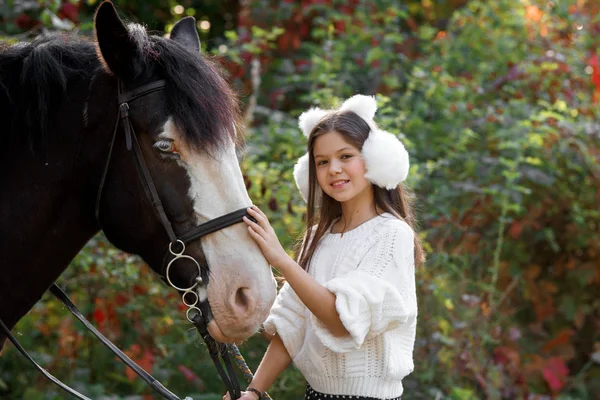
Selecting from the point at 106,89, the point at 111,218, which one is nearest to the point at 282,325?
the point at 111,218

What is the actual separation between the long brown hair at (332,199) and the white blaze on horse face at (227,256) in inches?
15.9

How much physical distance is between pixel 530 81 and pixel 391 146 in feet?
10.0

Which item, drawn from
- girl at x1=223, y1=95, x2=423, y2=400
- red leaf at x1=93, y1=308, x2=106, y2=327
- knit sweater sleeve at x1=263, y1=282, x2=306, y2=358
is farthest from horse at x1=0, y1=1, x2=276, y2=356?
red leaf at x1=93, y1=308, x2=106, y2=327

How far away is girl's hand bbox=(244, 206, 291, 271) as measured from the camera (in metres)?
1.82

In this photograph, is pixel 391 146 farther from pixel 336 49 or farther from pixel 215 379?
pixel 336 49

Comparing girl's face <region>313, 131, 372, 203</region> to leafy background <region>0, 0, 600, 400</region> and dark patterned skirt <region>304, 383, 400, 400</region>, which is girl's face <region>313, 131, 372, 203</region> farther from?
leafy background <region>0, 0, 600, 400</region>

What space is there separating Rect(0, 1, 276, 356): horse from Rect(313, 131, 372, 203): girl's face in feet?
0.91

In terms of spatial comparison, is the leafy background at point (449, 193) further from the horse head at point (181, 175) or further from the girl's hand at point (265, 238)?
the girl's hand at point (265, 238)

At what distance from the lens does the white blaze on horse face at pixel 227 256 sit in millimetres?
1793

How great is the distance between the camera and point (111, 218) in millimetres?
1911

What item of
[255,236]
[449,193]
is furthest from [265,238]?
[449,193]

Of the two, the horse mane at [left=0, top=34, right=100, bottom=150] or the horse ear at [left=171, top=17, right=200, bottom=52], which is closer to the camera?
the horse mane at [left=0, top=34, right=100, bottom=150]

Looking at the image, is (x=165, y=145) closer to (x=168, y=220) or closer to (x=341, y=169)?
(x=168, y=220)

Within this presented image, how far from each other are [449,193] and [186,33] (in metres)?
2.11
